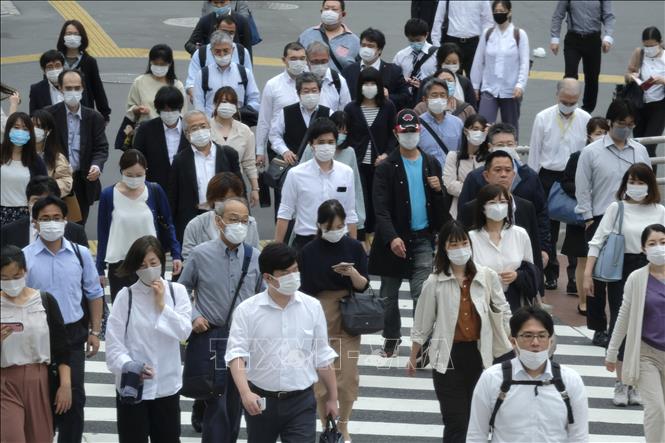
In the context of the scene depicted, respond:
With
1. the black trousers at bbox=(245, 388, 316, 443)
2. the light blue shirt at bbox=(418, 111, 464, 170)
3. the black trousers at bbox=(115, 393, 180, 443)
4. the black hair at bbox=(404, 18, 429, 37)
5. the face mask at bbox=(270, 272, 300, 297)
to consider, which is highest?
the black hair at bbox=(404, 18, 429, 37)

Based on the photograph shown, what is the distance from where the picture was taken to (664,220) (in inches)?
492

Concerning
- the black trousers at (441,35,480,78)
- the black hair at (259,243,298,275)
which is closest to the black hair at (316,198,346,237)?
the black hair at (259,243,298,275)

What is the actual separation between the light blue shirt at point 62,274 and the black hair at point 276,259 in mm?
1421

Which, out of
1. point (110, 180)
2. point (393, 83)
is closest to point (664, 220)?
point (393, 83)

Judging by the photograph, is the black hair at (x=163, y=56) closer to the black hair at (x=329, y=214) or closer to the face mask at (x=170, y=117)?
the face mask at (x=170, y=117)

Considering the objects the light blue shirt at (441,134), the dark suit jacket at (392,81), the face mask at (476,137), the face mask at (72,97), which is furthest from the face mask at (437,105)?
the face mask at (72,97)

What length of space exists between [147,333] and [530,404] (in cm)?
271

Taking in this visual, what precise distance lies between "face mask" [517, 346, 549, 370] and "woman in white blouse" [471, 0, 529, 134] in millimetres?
9720

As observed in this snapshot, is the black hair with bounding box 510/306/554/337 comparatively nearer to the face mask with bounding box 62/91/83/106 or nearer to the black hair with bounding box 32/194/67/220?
the black hair with bounding box 32/194/67/220

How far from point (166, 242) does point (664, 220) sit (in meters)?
3.88

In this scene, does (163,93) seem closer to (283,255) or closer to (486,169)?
(486,169)

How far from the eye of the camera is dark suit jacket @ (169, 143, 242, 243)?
13508 mm

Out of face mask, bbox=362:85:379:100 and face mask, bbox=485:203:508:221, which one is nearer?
face mask, bbox=485:203:508:221

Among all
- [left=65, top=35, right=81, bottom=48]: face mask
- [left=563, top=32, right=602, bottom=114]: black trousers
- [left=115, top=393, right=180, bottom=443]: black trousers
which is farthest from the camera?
[left=563, top=32, right=602, bottom=114]: black trousers
